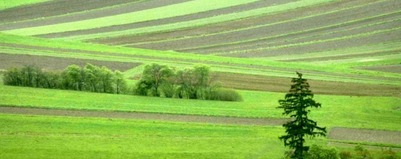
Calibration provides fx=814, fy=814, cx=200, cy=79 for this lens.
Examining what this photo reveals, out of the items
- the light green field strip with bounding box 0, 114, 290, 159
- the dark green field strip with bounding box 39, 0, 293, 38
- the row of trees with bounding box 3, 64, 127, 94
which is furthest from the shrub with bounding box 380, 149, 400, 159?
the dark green field strip with bounding box 39, 0, 293, 38

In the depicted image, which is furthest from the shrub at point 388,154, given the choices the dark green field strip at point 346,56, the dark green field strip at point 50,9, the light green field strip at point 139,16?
the dark green field strip at point 50,9

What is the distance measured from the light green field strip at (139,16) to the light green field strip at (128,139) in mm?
52748

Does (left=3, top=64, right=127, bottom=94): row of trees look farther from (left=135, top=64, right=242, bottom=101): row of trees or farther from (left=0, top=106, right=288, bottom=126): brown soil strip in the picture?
(left=0, top=106, right=288, bottom=126): brown soil strip

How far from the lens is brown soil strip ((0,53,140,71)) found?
83.9 metres

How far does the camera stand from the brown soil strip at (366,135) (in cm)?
5726

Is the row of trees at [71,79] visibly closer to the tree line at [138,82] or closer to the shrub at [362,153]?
the tree line at [138,82]

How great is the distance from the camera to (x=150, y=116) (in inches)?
2478

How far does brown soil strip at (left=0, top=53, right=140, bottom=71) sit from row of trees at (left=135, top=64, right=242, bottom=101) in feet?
48.0

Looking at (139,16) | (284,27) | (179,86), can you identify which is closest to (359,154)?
(179,86)

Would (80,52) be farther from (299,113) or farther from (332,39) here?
(299,113)

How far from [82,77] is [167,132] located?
56.8 ft

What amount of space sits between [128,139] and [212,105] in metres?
16.4

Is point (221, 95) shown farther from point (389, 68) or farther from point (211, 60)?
point (389, 68)

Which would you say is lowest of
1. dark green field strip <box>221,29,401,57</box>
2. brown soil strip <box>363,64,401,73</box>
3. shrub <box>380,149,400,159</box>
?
shrub <box>380,149,400,159</box>
